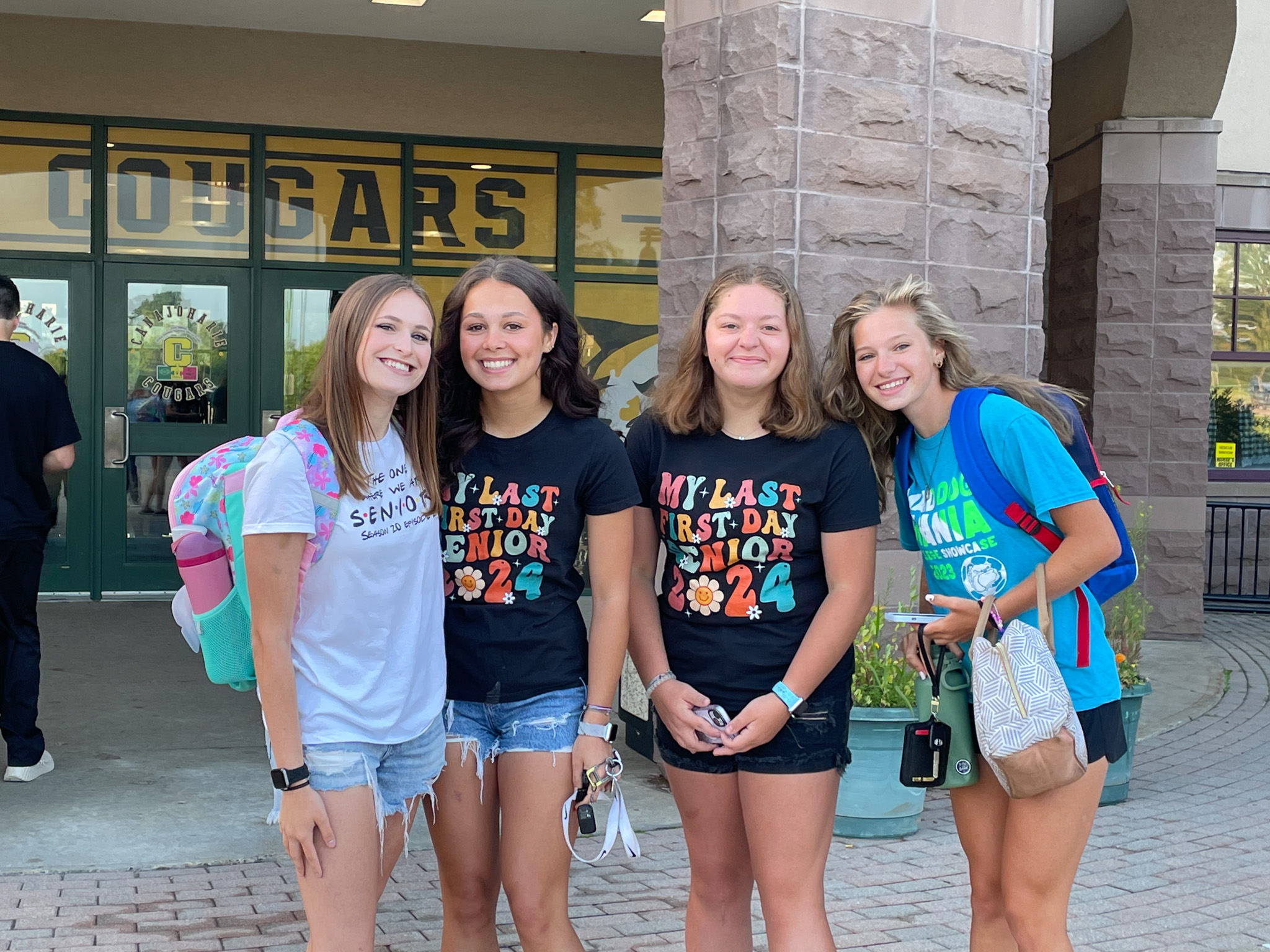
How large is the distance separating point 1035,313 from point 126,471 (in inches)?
294

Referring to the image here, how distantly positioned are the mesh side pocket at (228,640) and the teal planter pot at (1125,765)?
4.07m

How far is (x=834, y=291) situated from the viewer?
16.8 feet

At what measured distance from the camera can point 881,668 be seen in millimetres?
5070

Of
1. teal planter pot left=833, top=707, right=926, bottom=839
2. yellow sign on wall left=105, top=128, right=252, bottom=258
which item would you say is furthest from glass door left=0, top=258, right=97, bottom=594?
teal planter pot left=833, top=707, right=926, bottom=839

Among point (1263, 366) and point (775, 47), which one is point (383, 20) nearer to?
point (775, 47)

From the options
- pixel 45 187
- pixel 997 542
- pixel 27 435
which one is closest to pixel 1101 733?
pixel 997 542

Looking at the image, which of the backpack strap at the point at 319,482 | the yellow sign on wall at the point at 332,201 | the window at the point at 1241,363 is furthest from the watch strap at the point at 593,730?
the window at the point at 1241,363

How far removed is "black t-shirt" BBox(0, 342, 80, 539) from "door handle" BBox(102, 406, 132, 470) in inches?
183

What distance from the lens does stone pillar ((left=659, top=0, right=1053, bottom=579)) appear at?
5.03 meters

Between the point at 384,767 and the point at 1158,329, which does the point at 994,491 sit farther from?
the point at 1158,329

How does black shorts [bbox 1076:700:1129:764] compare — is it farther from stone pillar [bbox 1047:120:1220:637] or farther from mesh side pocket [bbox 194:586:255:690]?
stone pillar [bbox 1047:120:1220:637]

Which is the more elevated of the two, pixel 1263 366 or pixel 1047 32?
pixel 1047 32

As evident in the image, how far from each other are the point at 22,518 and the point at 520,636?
11.6 feet

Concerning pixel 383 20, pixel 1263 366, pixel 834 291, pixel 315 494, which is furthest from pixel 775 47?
pixel 1263 366
